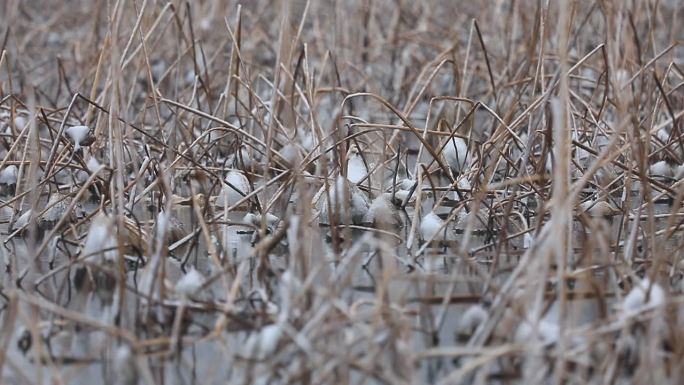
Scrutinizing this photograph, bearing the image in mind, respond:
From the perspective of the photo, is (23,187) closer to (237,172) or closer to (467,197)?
(237,172)

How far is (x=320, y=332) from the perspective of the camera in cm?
141

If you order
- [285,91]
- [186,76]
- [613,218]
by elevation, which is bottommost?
[613,218]

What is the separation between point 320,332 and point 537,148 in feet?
4.95

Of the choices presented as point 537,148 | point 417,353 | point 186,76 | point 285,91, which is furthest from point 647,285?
point 186,76

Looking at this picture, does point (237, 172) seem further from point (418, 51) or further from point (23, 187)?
point (418, 51)

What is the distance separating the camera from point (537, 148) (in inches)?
111

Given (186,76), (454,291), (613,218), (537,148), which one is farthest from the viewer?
(186,76)

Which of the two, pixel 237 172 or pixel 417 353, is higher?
pixel 237 172

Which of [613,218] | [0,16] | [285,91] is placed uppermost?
[0,16]

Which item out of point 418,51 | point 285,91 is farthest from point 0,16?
point 285,91

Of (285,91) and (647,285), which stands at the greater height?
(285,91)

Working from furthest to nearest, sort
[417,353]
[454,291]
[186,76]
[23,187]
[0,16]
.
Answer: [0,16] < [186,76] < [23,187] < [454,291] < [417,353]

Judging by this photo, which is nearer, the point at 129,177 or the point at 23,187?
the point at 23,187

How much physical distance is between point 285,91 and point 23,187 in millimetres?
776
